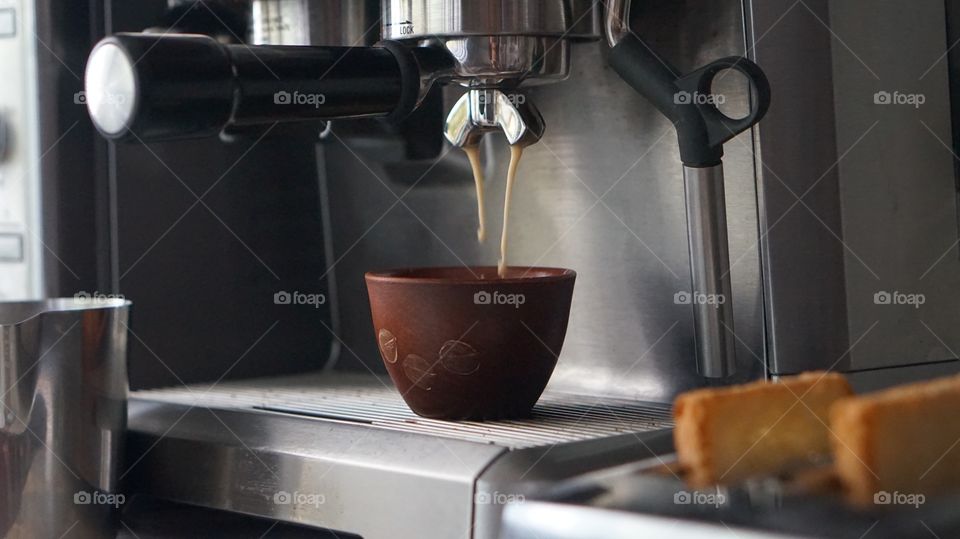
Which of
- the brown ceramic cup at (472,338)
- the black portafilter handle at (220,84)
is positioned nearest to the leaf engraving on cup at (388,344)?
the brown ceramic cup at (472,338)

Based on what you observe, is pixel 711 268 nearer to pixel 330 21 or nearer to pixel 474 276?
pixel 474 276

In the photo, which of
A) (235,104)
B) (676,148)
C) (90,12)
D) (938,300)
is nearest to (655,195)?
(676,148)

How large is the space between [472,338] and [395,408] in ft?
0.33

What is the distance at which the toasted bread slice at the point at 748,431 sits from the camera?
0.51 meters

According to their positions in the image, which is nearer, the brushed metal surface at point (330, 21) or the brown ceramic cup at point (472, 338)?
the brown ceramic cup at point (472, 338)

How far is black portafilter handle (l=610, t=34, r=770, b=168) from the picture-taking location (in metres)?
0.62

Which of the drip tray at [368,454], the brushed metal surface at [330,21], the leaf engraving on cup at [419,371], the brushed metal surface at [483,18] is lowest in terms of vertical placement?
the drip tray at [368,454]

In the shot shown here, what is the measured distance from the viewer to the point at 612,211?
0.78 meters

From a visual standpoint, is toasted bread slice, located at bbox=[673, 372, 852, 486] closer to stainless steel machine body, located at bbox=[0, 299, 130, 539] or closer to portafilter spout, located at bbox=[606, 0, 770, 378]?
portafilter spout, located at bbox=[606, 0, 770, 378]

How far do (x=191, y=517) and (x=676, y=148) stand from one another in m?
0.35

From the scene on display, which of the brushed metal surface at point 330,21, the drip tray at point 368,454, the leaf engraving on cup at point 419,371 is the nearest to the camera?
the drip tray at point 368,454

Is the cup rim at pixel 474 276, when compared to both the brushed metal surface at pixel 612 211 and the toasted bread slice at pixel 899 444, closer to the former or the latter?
the brushed metal surface at pixel 612 211

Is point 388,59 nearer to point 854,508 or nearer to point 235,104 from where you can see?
point 235,104

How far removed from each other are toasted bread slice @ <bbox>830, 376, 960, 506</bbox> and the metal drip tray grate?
0.17m
